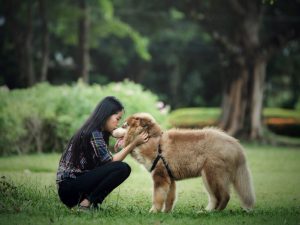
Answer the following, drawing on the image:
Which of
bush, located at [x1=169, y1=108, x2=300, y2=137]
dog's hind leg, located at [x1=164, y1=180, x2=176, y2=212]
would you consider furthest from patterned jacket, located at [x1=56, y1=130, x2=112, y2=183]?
bush, located at [x1=169, y1=108, x2=300, y2=137]

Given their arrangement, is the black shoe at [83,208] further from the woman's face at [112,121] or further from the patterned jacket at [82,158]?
the woman's face at [112,121]

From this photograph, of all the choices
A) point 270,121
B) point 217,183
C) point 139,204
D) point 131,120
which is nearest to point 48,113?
point 139,204

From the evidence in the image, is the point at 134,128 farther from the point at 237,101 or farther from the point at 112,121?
the point at 237,101

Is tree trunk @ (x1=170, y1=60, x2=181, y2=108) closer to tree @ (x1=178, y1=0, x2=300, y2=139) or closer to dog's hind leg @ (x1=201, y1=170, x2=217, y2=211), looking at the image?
tree @ (x1=178, y1=0, x2=300, y2=139)

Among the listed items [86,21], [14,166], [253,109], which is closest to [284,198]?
[14,166]

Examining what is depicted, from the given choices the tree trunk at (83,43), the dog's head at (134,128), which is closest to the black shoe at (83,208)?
the dog's head at (134,128)

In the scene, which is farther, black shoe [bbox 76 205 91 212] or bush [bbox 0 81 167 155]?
bush [bbox 0 81 167 155]

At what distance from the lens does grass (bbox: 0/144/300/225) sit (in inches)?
312

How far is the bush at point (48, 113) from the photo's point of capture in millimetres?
17469

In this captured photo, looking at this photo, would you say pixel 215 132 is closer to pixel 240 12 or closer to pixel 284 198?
pixel 284 198

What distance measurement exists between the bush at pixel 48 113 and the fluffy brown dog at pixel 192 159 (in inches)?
360

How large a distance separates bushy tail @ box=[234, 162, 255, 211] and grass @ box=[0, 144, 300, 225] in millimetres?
181

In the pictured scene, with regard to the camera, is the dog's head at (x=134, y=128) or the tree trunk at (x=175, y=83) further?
the tree trunk at (x=175, y=83)

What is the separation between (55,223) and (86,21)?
73.0 ft
